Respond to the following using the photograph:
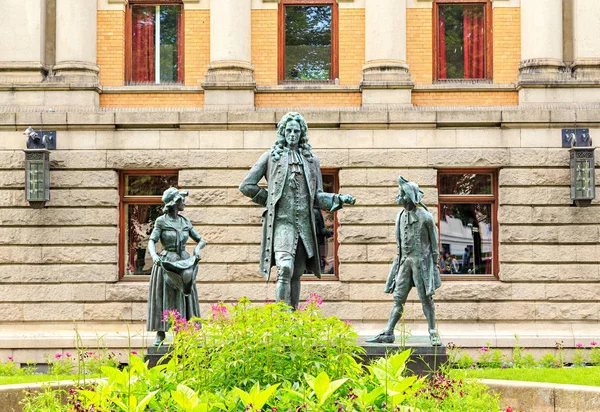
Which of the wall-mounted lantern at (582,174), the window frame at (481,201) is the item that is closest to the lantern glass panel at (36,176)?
the window frame at (481,201)

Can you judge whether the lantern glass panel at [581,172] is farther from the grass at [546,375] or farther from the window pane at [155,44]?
the window pane at [155,44]

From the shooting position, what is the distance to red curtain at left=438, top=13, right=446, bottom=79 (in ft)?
64.4

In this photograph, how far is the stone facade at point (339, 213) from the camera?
18266 millimetres

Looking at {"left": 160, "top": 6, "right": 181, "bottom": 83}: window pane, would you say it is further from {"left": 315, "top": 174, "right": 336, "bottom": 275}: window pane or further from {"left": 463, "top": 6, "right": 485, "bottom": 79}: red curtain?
{"left": 463, "top": 6, "right": 485, "bottom": 79}: red curtain

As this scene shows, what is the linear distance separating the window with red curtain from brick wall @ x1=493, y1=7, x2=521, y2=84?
623 centimetres

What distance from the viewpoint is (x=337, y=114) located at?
18609 mm

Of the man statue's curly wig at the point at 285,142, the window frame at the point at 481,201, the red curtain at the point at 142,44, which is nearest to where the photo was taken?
the man statue's curly wig at the point at 285,142

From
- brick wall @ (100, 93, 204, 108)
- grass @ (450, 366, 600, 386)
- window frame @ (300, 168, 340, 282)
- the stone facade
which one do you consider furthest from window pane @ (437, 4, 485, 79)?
grass @ (450, 366, 600, 386)

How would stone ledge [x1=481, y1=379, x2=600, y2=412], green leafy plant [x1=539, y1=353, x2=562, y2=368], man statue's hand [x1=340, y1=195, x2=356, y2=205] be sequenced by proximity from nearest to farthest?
1. stone ledge [x1=481, y1=379, x2=600, y2=412]
2. man statue's hand [x1=340, y1=195, x2=356, y2=205]
3. green leafy plant [x1=539, y1=353, x2=562, y2=368]

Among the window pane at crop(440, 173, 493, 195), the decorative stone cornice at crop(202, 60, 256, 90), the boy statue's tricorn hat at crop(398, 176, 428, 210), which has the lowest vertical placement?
the boy statue's tricorn hat at crop(398, 176, 428, 210)

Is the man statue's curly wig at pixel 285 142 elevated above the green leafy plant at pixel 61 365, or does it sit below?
above

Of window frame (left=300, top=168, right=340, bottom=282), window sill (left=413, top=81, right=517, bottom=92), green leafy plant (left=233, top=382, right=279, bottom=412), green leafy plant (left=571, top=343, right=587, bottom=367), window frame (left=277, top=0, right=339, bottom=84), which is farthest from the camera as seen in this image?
window frame (left=277, top=0, right=339, bottom=84)

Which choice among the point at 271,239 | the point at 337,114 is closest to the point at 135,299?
the point at 337,114

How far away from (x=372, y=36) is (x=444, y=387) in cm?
1229
